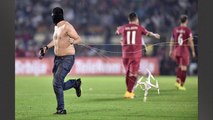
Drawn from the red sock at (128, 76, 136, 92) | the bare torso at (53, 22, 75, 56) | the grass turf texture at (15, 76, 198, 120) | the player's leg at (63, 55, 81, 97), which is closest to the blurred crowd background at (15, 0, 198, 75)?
the grass turf texture at (15, 76, 198, 120)

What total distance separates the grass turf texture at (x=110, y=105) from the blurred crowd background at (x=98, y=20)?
2.86 metres

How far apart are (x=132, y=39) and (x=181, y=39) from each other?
4.45 feet

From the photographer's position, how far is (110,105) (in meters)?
7.74

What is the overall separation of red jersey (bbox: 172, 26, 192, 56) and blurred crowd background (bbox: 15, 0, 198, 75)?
2.50 metres

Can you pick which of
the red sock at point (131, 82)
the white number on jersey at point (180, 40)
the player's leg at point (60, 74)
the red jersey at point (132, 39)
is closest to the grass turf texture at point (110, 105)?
the red sock at point (131, 82)

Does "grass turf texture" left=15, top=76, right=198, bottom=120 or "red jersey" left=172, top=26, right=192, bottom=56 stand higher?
"red jersey" left=172, top=26, right=192, bottom=56

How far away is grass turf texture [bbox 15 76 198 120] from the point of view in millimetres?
7047

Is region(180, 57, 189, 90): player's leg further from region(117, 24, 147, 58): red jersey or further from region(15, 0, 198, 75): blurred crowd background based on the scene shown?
region(15, 0, 198, 75): blurred crowd background

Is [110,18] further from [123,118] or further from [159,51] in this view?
[123,118]

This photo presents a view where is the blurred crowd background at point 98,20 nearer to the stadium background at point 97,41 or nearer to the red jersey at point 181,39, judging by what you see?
the stadium background at point 97,41

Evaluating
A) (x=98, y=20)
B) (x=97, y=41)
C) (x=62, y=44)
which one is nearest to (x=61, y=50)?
(x=62, y=44)

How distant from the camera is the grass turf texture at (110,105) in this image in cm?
705

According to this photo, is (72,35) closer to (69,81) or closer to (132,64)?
(69,81)

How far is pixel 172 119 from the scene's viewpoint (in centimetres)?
689
